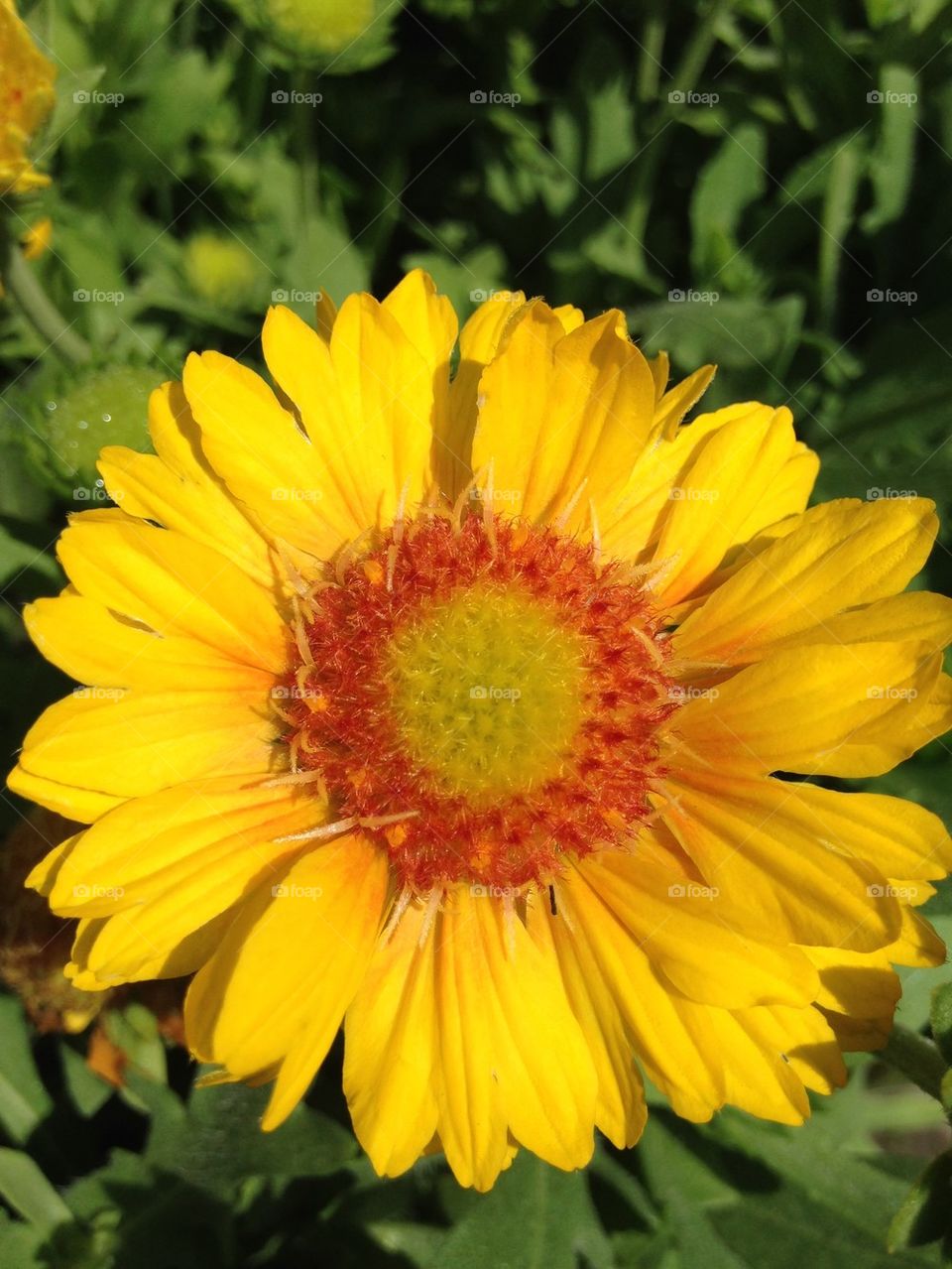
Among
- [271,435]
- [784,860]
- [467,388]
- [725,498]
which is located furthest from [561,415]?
[784,860]

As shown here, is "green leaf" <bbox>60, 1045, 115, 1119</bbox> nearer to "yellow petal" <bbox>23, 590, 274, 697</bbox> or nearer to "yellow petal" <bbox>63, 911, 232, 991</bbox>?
"yellow petal" <bbox>63, 911, 232, 991</bbox>

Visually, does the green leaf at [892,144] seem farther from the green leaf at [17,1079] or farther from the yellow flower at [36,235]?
the green leaf at [17,1079]

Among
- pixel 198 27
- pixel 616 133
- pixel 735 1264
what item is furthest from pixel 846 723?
pixel 198 27

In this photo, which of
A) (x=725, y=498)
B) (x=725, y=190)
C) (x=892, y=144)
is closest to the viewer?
(x=725, y=498)

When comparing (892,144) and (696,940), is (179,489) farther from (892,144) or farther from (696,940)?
(892,144)

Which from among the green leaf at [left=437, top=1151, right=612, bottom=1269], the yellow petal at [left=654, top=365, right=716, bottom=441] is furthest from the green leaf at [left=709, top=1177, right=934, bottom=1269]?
the yellow petal at [left=654, top=365, right=716, bottom=441]

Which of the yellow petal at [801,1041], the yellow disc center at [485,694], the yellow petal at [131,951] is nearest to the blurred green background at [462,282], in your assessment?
the yellow petal at [801,1041]

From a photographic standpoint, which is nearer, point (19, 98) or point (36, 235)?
point (19, 98)
